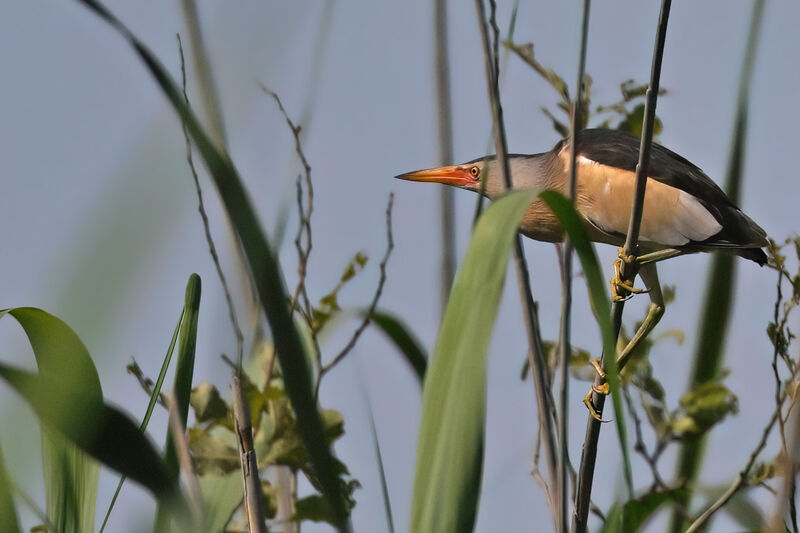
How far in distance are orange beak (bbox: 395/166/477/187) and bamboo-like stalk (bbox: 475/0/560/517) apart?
0.84 metres

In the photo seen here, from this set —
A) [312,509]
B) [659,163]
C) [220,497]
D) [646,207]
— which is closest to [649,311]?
[646,207]

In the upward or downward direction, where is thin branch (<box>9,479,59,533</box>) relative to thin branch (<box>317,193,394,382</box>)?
downward

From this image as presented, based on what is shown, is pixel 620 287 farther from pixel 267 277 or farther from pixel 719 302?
pixel 267 277

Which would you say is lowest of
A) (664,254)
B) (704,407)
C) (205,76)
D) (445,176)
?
Answer: (704,407)

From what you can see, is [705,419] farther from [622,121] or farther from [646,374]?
[622,121]

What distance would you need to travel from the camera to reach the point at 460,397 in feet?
2.16

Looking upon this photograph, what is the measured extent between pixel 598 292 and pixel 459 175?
1261 mm

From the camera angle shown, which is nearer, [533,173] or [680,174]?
[680,174]

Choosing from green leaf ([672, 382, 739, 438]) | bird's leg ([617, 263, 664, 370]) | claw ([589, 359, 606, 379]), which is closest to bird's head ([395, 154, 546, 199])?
bird's leg ([617, 263, 664, 370])

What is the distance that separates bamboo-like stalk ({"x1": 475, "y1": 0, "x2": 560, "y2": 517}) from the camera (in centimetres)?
92

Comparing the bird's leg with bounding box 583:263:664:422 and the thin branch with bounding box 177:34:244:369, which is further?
the bird's leg with bounding box 583:263:664:422

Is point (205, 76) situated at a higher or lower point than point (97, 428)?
higher

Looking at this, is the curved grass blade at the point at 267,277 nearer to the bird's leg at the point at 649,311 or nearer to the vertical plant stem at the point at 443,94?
the vertical plant stem at the point at 443,94

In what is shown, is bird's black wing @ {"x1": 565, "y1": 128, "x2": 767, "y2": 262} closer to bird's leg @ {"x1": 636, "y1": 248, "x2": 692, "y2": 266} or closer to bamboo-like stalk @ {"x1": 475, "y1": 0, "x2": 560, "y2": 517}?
bird's leg @ {"x1": 636, "y1": 248, "x2": 692, "y2": 266}
